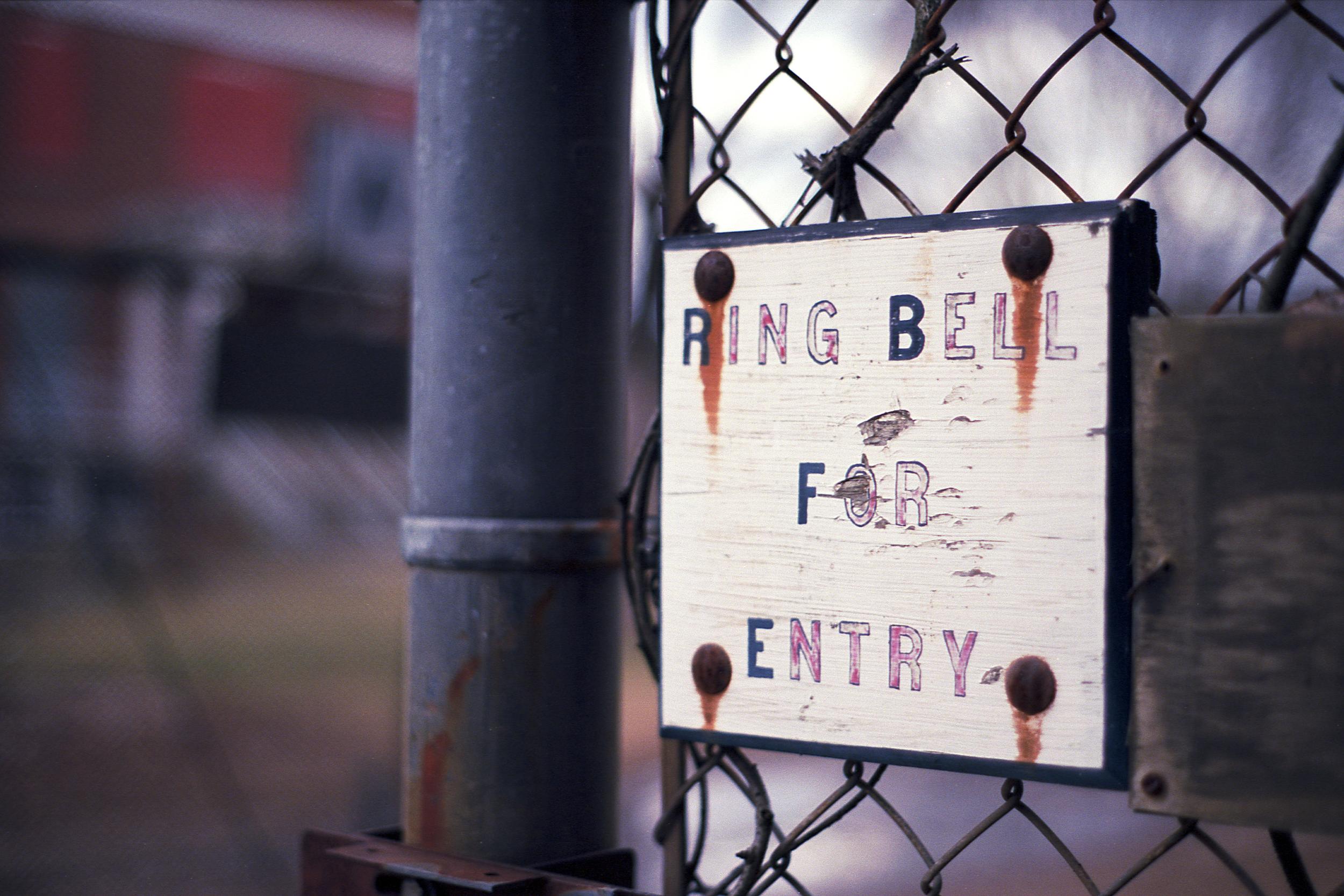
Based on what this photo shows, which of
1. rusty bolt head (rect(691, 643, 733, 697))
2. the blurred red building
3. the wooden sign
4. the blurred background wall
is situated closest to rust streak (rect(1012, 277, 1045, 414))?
the wooden sign

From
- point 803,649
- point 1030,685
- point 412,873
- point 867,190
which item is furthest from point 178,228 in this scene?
point 1030,685

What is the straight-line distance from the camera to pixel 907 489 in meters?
0.67

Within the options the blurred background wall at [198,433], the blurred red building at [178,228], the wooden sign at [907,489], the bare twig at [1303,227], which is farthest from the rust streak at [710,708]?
the blurred red building at [178,228]

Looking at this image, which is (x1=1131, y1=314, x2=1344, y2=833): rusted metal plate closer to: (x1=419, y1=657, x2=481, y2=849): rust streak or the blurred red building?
(x1=419, y1=657, x2=481, y2=849): rust streak

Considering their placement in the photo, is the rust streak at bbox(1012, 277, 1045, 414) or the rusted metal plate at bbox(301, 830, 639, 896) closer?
the rust streak at bbox(1012, 277, 1045, 414)

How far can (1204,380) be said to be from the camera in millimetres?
567

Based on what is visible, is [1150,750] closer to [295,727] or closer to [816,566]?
[816,566]

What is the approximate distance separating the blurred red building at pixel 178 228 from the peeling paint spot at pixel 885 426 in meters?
3.97

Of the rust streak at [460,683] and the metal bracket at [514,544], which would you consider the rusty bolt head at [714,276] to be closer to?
the metal bracket at [514,544]

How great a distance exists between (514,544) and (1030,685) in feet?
1.15

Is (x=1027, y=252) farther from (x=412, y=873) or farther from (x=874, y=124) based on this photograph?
(x=412, y=873)

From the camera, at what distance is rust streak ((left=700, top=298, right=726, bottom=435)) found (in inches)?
29.0

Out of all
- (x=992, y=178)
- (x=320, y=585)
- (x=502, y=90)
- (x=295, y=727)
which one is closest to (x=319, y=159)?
(x=320, y=585)

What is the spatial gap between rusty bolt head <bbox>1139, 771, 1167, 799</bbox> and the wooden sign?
33 mm
